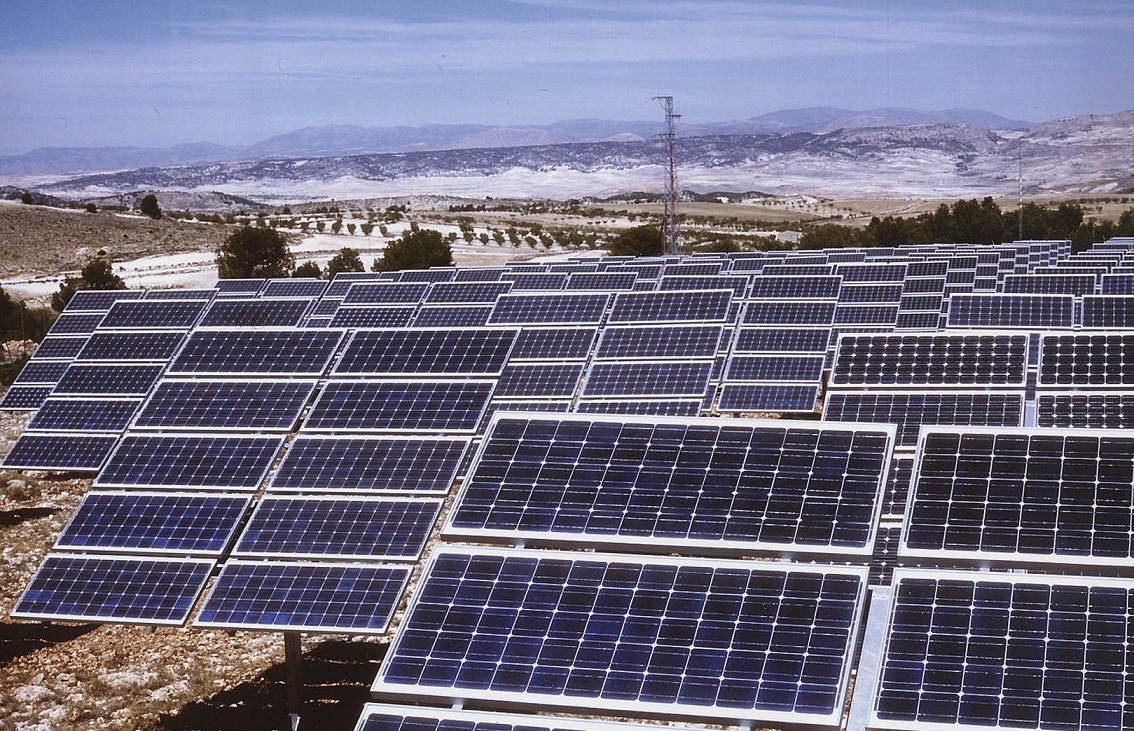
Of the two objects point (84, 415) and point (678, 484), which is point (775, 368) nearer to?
point (678, 484)

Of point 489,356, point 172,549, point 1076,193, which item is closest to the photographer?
point 172,549

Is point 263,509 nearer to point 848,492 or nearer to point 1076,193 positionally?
point 848,492

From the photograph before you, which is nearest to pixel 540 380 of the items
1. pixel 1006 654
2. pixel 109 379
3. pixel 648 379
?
pixel 648 379

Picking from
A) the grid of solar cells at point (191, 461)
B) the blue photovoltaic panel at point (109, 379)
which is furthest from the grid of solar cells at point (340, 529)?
the blue photovoltaic panel at point (109, 379)

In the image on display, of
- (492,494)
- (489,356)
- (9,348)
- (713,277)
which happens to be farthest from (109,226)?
(492,494)

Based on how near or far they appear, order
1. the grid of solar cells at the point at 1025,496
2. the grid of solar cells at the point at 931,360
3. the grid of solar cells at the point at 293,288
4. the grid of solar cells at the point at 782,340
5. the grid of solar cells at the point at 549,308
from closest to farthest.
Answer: the grid of solar cells at the point at 1025,496, the grid of solar cells at the point at 931,360, the grid of solar cells at the point at 549,308, the grid of solar cells at the point at 782,340, the grid of solar cells at the point at 293,288

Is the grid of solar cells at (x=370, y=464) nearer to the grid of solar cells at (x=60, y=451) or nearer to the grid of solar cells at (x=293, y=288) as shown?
the grid of solar cells at (x=60, y=451)

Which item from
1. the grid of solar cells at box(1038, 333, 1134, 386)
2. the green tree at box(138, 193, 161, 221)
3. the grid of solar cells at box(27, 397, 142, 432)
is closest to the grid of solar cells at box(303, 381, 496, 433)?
the grid of solar cells at box(1038, 333, 1134, 386)
